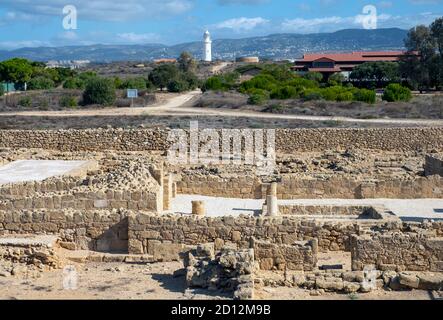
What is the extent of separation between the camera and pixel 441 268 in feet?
34.6

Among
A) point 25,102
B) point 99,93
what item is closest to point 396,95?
point 99,93

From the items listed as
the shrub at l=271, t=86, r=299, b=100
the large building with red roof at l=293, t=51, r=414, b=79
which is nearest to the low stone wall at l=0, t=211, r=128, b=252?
the shrub at l=271, t=86, r=299, b=100

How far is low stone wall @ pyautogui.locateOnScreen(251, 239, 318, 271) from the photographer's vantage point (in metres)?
10.6

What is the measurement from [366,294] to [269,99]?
1480 inches

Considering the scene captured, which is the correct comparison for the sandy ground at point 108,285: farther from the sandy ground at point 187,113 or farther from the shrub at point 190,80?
the shrub at point 190,80

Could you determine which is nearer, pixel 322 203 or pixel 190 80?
pixel 322 203

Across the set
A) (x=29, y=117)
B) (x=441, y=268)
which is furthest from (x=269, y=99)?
(x=441, y=268)

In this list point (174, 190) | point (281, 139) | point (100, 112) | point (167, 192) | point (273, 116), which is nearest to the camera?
point (167, 192)

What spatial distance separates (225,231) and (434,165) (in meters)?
10.6

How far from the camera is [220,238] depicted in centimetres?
1172

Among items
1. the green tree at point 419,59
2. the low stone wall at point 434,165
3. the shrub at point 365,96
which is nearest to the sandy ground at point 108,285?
the low stone wall at point 434,165

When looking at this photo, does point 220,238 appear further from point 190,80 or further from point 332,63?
point 332,63

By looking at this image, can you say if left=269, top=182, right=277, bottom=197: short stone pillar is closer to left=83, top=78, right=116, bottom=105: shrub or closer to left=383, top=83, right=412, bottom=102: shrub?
left=383, top=83, right=412, bottom=102: shrub

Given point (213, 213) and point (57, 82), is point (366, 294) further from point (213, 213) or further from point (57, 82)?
point (57, 82)
